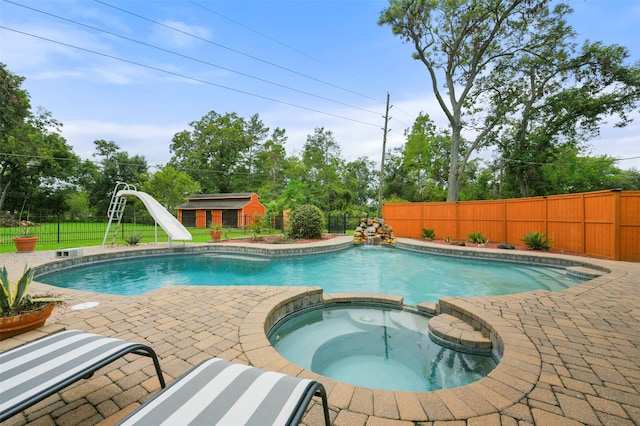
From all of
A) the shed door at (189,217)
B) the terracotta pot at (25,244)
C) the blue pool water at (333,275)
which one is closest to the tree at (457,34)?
the blue pool water at (333,275)

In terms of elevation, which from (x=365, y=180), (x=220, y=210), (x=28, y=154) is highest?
(x=28, y=154)

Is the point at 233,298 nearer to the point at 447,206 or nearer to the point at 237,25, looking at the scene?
the point at 237,25

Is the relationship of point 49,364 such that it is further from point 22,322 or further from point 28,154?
point 28,154

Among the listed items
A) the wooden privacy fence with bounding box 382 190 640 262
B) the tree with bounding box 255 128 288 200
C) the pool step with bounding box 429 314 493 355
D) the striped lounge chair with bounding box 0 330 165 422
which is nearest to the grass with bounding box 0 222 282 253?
the wooden privacy fence with bounding box 382 190 640 262

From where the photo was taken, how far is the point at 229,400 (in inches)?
52.2

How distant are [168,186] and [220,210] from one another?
221 inches

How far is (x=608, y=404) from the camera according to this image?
1909 mm

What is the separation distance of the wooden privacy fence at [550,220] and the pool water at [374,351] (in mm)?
8037

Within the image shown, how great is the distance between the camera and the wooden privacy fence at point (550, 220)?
788 centimetres

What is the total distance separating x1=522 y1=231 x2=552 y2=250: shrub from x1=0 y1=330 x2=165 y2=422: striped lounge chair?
12.7 metres

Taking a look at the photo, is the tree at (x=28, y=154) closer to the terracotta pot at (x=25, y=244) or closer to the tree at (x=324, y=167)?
the terracotta pot at (x=25, y=244)

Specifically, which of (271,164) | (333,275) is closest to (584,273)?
(333,275)

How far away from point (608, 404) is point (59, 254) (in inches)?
480

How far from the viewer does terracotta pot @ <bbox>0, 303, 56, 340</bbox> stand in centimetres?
274
